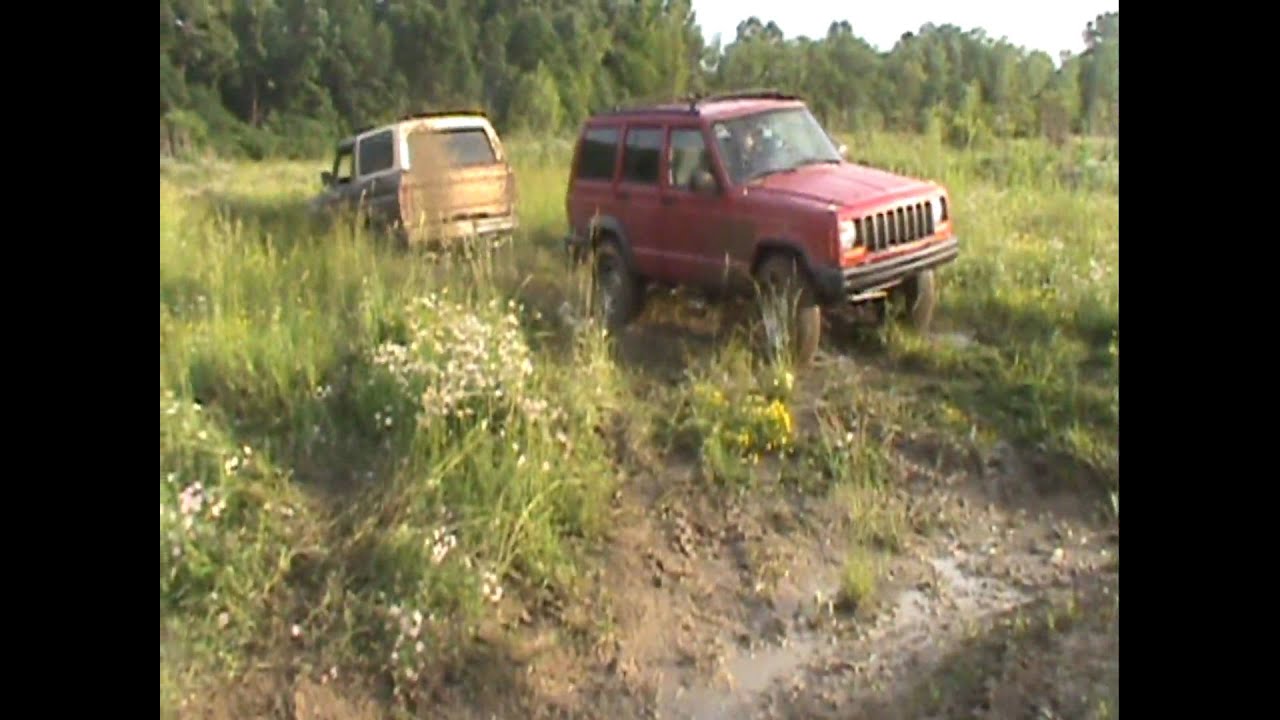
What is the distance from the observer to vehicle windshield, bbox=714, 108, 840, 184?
261 inches

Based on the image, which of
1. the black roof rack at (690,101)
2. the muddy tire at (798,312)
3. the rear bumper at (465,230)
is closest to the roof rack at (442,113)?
the rear bumper at (465,230)

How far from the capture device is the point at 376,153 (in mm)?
9086

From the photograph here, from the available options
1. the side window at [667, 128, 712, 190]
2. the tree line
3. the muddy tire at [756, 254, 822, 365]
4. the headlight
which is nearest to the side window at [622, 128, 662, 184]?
the side window at [667, 128, 712, 190]

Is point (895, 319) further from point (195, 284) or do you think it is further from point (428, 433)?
point (195, 284)

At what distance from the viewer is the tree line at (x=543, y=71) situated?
26.1ft

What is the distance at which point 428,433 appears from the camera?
446cm

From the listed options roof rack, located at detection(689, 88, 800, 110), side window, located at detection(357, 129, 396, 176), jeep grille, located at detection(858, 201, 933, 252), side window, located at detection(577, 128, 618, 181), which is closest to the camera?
jeep grille, located at detection(858, 201, 933, 252)

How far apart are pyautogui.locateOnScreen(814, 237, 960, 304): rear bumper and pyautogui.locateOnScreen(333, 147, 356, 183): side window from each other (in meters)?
5.31

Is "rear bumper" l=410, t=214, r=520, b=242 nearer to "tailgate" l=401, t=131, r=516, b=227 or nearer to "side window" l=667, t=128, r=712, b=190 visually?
"tailgate" l=401, t=131, r=516, b=227

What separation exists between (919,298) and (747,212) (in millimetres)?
1247

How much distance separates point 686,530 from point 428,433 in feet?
4.03

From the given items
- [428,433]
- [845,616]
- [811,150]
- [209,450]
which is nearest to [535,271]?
[811,150]
